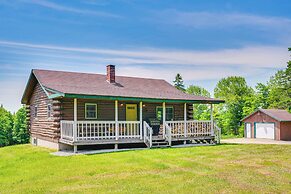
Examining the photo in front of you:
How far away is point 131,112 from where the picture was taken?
17.6 metres

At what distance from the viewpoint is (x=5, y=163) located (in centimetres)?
1186

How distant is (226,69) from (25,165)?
1673 inches

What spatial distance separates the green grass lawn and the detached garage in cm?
1661

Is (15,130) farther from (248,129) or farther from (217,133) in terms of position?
(248,129)

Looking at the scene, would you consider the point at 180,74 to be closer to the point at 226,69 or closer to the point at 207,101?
the point at 226,69

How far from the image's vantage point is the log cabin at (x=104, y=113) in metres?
14.2

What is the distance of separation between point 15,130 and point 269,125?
25.7 m

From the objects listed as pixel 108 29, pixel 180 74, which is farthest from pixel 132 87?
pixel 180 74

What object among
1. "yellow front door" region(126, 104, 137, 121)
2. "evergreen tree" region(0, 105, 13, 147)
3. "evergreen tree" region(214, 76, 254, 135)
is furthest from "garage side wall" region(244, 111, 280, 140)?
"evergreen tree" region(0, 105, 13, 147)

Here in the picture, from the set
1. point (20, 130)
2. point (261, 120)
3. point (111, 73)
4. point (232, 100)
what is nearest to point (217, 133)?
point (111, 73)

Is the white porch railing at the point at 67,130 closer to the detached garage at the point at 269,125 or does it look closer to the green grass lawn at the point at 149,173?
the green grass lawn at the point at 149,173

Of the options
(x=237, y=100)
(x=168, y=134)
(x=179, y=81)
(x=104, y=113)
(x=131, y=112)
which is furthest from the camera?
(x=179, y=81)

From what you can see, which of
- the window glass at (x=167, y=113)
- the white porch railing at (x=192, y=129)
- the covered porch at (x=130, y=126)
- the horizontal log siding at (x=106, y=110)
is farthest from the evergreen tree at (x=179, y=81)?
the white porch railing at (x=192, y=129)

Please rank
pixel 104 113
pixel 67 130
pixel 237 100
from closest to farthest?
pixel 67 130, pixel 104 113, pixel 237 100
